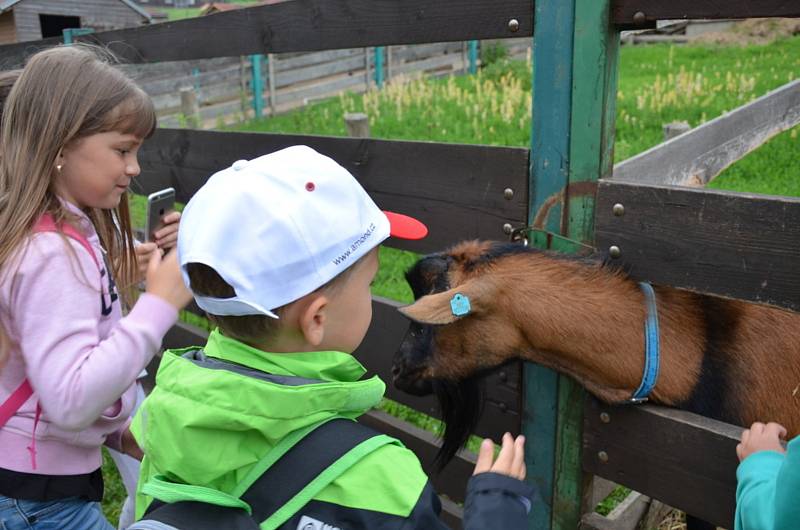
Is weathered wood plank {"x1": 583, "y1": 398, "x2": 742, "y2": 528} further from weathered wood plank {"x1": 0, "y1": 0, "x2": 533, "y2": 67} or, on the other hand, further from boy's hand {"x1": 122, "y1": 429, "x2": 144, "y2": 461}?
boy's hand {"x1": 122, "y1": 429, "x2": 144, "y2": 461}

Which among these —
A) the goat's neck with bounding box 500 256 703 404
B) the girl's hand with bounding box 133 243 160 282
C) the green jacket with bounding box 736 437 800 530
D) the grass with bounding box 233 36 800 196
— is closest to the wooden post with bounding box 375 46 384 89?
the grass with bounding box 233 36 800 196

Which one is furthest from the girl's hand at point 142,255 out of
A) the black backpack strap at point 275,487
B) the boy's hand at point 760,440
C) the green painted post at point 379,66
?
the green painted post at point 379,66

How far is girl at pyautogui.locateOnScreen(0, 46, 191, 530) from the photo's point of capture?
5.63 ft

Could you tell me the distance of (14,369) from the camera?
1.83 meters

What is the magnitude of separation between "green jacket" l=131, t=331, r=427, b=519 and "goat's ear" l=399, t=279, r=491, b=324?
2.28ft

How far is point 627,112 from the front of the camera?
8617 millimetres

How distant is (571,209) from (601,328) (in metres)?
0.33

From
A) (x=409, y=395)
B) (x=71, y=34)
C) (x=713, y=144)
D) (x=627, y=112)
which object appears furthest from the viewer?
(x=627, y=112)

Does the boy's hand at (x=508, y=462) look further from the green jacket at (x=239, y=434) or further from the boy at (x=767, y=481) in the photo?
the boy at (x=767, y=481)

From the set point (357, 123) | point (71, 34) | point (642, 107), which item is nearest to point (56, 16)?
point (357, 123)

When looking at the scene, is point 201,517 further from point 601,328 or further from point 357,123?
point 357,123

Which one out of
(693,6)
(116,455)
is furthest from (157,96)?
(693,6)

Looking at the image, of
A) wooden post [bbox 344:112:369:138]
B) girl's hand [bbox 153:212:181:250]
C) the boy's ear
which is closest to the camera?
the boy's ear

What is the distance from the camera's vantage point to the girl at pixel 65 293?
1715 millimetres
